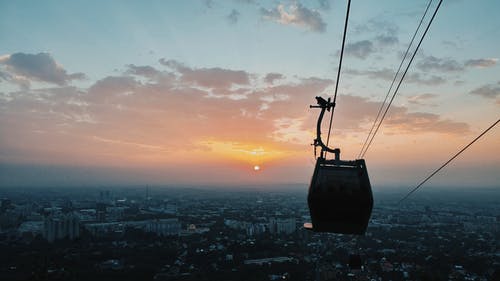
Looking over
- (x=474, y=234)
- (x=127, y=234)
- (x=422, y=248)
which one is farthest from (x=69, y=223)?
(x=474, y=234)

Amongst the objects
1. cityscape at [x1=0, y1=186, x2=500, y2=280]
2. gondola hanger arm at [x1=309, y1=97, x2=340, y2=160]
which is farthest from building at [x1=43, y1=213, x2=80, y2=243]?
gondola hanger arm at [x1=309, y1=97, x2=340, y2=160]

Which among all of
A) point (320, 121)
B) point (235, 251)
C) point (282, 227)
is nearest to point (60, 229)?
point (235, 251)

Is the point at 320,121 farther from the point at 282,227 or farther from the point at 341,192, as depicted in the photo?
the point at 282,227

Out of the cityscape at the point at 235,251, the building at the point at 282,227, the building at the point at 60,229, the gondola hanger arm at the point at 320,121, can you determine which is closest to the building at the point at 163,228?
the cityscape at the point at 235,251

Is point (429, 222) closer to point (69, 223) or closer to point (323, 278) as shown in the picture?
point (323, 278)

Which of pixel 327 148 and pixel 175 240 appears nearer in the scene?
pixel 327 148

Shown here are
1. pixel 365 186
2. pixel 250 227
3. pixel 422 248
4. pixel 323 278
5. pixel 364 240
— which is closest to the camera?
pixel 365 186

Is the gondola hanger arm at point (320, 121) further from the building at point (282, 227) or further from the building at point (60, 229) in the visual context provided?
the building at point (282, 227)

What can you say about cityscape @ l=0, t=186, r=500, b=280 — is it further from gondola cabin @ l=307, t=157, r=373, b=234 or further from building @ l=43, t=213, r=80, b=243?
gondola cabin @ l=307, t=157, r=373, b=234
